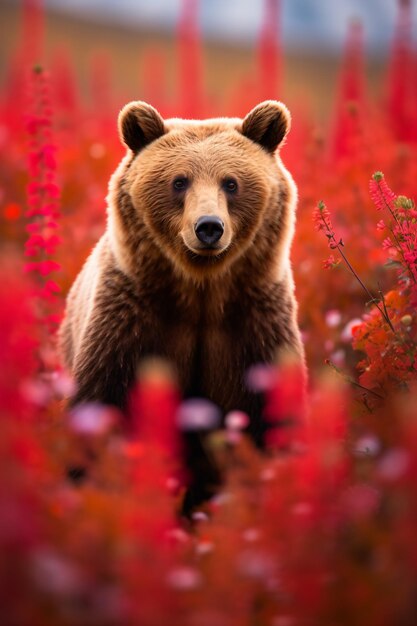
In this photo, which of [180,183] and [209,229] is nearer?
[209,229]

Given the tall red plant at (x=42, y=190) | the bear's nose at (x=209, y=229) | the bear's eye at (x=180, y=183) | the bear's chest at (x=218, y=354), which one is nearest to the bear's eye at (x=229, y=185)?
the bear's eye at (x=180, y=183)

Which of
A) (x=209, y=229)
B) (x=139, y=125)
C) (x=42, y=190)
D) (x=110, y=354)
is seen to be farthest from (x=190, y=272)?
(x=42, y=190)

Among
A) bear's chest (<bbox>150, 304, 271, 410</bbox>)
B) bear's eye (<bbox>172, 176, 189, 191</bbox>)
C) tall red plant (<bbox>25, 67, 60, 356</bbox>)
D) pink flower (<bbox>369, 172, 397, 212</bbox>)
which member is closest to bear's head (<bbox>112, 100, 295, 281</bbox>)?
bear's eye (<bbox>172, 176, 189, 191</bbox>)

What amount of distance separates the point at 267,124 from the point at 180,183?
1.84 feet

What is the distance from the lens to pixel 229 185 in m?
4.12

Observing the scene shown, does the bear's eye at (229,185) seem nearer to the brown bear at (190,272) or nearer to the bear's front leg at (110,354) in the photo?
the brown bear at (190,272)

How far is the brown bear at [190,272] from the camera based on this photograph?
→ 4.05 m

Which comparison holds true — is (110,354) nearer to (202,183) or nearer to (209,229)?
(209,229)

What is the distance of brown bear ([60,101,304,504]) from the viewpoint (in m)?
4.05

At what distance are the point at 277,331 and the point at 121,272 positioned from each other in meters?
0.77

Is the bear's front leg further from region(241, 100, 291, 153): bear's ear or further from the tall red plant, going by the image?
region(241, 100, 291, 153): bear's ear

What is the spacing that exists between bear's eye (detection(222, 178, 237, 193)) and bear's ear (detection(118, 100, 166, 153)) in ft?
1.50

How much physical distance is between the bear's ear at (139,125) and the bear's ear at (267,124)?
413 millimetres

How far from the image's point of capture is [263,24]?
38.5 feet
